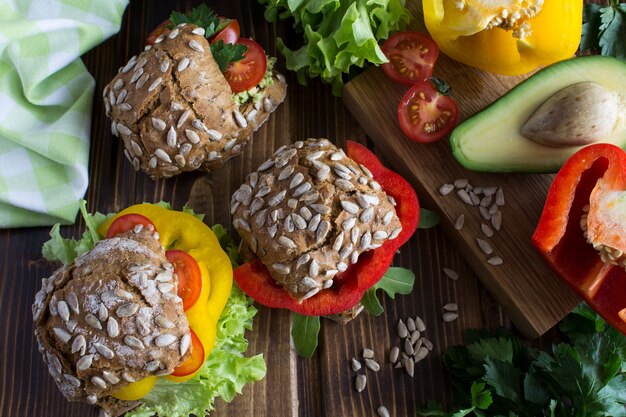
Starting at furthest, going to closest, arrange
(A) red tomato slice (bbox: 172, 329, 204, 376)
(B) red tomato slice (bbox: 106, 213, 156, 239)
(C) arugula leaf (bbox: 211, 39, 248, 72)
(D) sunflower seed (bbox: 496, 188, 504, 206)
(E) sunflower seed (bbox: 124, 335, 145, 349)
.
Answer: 1. (D) sunflower seed (bbox: 496, 188, 504, 206)
2. (C) arugula leaf (bbox: 211, 39, 248, 72)
3. (B) red tomato slice (bbox: 106, 213, 156, 239)
4. (A) red tomato slice (bbox: 172, 329, 204, 376)
5. (E) sunflower seed (bbox: 124, 335, 145, 349)

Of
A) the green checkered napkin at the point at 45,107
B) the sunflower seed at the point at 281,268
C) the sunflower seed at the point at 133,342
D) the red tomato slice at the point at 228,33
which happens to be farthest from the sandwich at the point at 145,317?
the red tomato slice at the point at 228,33

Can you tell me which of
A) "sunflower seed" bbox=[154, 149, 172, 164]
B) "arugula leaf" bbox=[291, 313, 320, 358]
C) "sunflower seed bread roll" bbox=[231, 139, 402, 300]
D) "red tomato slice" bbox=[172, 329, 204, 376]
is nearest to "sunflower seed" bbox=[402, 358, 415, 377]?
"arugula leaf" bbox=[291, 313, 320, 358]

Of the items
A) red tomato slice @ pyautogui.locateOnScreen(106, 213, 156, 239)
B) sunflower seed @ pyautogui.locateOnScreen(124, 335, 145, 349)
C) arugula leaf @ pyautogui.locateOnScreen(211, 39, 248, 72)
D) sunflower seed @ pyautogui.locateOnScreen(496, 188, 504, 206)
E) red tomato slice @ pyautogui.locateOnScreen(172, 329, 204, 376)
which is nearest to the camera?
sunflower seed @ pyautogui.locateOnScreen(124, 335, 145, 349)

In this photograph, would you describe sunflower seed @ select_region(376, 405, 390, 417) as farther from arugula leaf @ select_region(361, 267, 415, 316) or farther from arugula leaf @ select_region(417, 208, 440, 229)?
arugula leaf @ select_region(417, 208, 440, 229)

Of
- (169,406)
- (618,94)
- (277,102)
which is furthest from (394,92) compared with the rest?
(169,406)

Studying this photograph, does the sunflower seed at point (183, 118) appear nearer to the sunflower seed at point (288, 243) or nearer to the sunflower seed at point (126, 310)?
the sunflower seed at point (288, 243)

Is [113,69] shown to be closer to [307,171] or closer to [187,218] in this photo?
[187,218]
